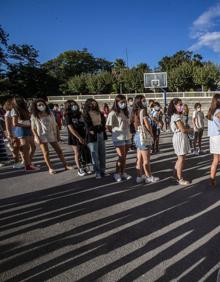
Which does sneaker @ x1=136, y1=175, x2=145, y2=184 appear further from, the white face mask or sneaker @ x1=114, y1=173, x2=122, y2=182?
the white face mask

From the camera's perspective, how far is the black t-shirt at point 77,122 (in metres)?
6.13

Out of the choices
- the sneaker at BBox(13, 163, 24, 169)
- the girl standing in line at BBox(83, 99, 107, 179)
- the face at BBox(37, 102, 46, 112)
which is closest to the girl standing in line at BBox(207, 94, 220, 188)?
the girl standing in line at BBox(83, 99, 107, 179)

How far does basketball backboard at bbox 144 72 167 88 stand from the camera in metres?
27.5

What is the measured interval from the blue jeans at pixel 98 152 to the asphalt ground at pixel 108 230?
0.30 metres

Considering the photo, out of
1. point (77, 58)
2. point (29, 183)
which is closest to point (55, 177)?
point (29, 183)

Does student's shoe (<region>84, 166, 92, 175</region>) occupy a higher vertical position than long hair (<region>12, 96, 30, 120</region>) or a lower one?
lower

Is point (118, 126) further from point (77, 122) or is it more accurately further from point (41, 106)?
point (41, 106)

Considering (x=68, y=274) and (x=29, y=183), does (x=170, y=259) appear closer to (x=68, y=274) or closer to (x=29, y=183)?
(x=68, y=274)

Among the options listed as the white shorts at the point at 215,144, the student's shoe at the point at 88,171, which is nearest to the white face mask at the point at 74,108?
the student's shoe at the point at 88,171

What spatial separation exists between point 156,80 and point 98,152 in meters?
23.7

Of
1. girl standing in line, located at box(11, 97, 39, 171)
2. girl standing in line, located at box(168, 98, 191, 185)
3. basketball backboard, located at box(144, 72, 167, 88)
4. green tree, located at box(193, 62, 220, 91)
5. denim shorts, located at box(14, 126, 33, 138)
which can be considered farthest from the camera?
green tree, located at box(193, 62, 220, 91)

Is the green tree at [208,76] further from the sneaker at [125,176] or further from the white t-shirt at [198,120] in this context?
the sneaker at [125,176]

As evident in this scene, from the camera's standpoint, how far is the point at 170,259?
9.48ft

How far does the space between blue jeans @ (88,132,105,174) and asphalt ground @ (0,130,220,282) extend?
302mm
